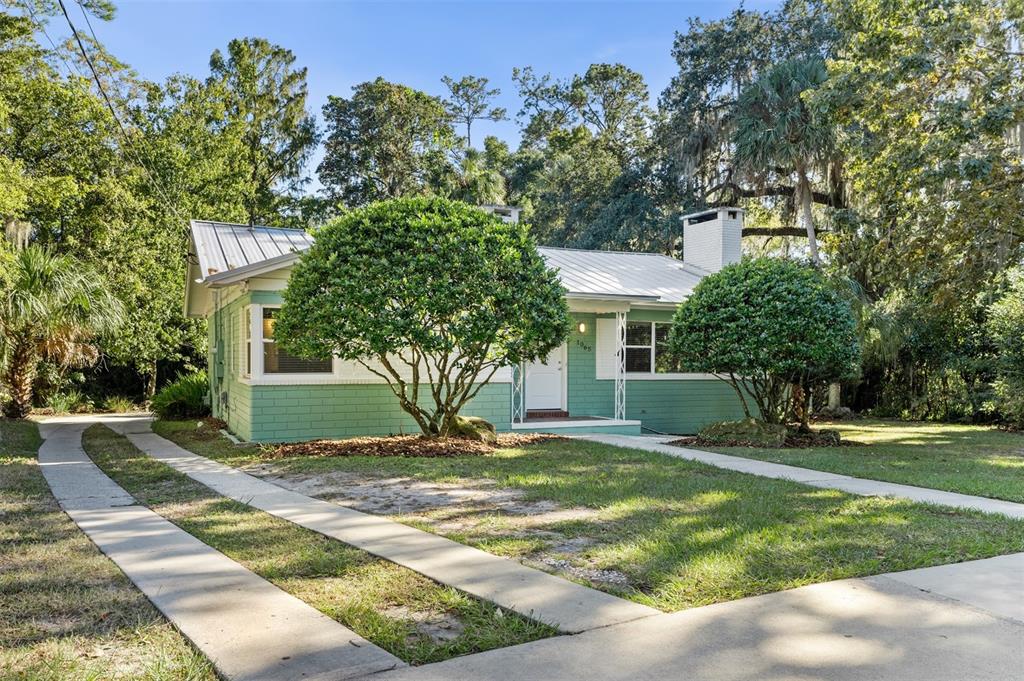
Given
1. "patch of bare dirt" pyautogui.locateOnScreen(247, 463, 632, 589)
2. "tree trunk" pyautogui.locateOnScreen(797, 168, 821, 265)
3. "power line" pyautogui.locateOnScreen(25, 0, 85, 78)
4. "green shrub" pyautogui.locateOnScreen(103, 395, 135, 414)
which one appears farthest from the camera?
"green shrub" pyautogui.locateOnScreen(103, 395, 135, 414)

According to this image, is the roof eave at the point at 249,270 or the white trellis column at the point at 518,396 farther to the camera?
the white trellis column at the point at 518,396

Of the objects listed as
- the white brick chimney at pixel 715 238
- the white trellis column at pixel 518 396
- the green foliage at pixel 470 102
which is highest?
the green foliage at pixel 470 102

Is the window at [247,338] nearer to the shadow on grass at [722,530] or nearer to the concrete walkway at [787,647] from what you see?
the shadow on grass at [722,530]

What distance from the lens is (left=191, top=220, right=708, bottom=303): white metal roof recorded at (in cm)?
1278

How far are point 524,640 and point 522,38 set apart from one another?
604 inches

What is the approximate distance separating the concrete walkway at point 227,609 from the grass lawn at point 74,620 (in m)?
0.10

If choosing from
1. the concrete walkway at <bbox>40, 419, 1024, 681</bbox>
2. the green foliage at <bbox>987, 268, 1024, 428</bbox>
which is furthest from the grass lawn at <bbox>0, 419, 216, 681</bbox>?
the green foliage at <bbox>987, 268, 1024, 428</bbox>

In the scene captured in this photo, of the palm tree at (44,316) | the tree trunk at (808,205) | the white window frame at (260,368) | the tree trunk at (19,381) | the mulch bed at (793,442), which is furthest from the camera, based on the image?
the tree trunk at (808,205)

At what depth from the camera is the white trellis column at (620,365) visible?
14.4 metres

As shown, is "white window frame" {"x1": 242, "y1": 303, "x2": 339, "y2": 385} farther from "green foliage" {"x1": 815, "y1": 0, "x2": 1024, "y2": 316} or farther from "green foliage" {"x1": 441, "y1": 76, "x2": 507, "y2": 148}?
"green foliage" {"x1": 441, "y1": 76, "x2": 507, "y2": 148}

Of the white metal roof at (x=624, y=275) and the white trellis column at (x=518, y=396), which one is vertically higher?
the white metal roof at (x=624, y=275)

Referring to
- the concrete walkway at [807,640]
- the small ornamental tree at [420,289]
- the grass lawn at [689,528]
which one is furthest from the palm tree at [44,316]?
the concrete walkway at [807,640]

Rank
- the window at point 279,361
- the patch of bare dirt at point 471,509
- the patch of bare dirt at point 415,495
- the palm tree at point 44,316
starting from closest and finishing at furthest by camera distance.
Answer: the patch of bare dirt at point 471,509
the patch of bare dirt at point 415,495
the window at point 279,361
the palm tree at point 44,316

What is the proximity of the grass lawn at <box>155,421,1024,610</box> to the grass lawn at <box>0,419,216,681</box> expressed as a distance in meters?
2.20
